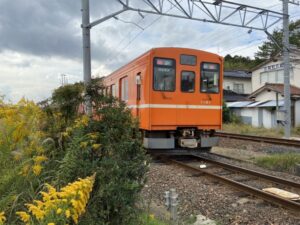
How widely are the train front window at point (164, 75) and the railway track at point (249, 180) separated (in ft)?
7.32

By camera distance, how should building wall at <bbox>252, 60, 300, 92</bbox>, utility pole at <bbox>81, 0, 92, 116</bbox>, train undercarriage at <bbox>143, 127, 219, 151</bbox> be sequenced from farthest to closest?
building wall at <bbox>252, 60, 300, 92</bbox> → train undercarriage at <bbox>143, 127, 219, 151</bbox> → utility pole at <bbox>81, 0, 92, 116</bbox>

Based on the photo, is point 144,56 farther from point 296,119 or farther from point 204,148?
point 296,119

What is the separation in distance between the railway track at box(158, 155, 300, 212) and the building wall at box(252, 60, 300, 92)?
2307 centimetres

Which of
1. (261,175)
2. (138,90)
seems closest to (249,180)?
(261,175)

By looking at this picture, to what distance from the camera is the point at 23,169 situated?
333cm

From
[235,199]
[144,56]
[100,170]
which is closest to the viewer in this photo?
[100,170]

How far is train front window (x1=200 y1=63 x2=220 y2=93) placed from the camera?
35.6 ft

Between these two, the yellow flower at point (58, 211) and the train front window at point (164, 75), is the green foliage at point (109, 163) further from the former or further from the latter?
the train front window at point (164, 75)

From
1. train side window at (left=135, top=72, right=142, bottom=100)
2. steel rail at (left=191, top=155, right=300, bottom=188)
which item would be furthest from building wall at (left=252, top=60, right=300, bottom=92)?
train side window at (left=135, top=72, right=142, bottom=100)

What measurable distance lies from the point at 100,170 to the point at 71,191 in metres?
0.99

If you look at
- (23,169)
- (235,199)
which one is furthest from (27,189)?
(235,199)

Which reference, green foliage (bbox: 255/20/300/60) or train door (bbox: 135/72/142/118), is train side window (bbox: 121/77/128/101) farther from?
green foliage (bbox: 255/20/300/60)

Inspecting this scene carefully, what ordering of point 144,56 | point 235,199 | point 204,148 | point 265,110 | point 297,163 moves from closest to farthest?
point 235,199 < point 297,163 < point 144,56 < point 204,148 < point 265,110

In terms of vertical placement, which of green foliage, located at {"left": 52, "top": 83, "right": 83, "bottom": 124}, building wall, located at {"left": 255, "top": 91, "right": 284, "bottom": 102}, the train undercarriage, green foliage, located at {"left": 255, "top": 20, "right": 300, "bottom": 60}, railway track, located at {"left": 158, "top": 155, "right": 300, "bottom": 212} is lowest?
railway track, located at {"left": 158, "top": 155, "right": 300, "bottom": 212}
